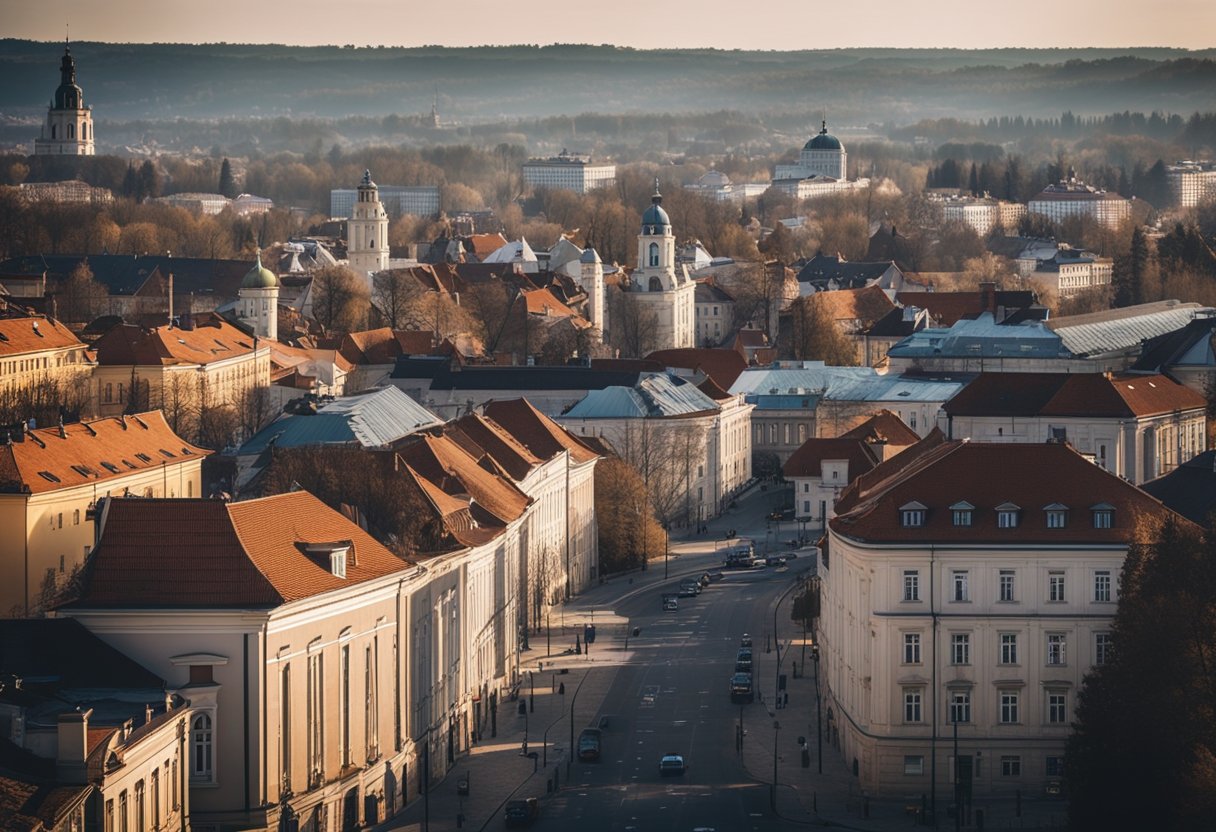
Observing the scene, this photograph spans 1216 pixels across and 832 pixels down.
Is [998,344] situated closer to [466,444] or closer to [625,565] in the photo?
[625,565]

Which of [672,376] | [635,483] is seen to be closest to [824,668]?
[635,483]

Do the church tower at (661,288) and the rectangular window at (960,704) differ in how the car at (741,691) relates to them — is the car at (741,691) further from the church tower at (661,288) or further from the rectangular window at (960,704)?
the church tower at (661,288)

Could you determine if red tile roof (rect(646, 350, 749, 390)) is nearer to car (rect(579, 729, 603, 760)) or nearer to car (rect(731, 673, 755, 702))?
car (rect(731, 673, 755, 702))

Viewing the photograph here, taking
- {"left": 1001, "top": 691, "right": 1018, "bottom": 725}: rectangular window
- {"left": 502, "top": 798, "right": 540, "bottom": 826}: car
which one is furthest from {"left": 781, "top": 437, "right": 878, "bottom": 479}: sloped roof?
{"left": 502, "top": 798, "right": 540, "bottom": 826}: car

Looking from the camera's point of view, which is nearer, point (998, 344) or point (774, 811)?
point (774, 811)

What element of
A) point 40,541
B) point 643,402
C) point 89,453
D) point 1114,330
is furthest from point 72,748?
point 1114,330
